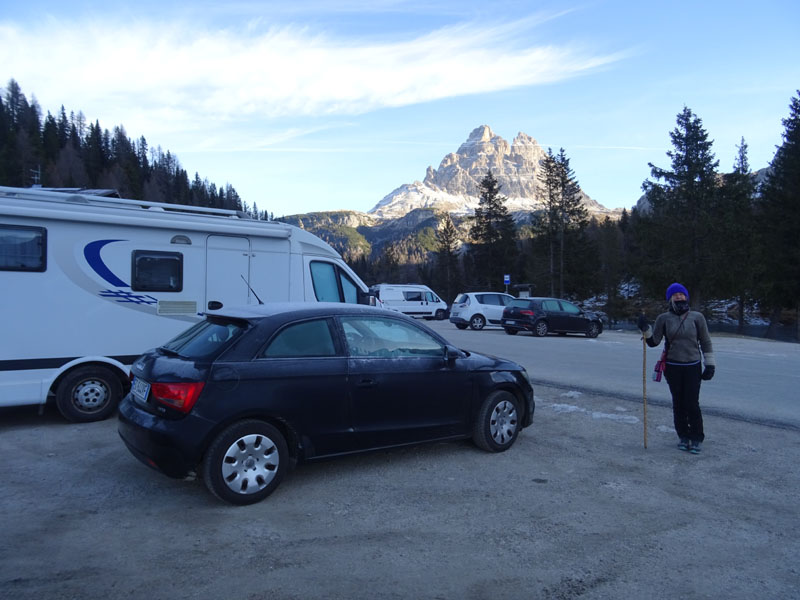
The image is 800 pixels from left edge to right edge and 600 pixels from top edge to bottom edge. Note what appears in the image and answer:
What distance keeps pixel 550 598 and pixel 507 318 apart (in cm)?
2069

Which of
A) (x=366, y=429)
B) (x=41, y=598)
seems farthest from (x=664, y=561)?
(x=41, y=598)

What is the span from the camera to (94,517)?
4410 millimetres

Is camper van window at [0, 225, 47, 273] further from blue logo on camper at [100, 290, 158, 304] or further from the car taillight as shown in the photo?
the car taillight

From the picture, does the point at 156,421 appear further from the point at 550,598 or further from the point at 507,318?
the point at 507,318

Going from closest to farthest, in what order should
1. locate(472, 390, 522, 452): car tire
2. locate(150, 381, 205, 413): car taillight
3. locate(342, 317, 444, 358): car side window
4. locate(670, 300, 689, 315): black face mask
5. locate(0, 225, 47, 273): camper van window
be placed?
locate(150, 381, 205, 413): car taillight → locate(342, 317, 444, 358): car side window → locate(472, 390, 522, 452): car tire → locate(670, 300, 689, 315): black face mask → locate(0, 225, 47, 273): camper van window

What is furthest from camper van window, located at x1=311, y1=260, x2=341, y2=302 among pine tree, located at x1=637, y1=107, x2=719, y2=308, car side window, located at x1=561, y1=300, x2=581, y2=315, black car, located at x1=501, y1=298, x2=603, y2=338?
pine tree, located at x1=637, y1=107, x2=719, y2=308

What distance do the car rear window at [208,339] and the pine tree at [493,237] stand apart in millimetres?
52864

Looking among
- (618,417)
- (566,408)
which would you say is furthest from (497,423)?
(566,408)

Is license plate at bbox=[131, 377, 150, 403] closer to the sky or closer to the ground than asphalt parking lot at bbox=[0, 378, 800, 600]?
closer to the sky

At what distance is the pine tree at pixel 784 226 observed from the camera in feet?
121

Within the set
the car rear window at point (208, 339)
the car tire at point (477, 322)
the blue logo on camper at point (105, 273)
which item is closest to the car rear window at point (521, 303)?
the car tire at point (477, 322)

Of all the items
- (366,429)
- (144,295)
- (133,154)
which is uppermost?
(133,154)

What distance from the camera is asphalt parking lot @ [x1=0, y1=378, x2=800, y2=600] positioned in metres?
3.45

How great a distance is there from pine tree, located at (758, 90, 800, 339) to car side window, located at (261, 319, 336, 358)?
38.4m
